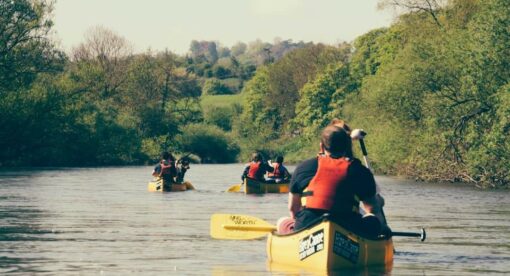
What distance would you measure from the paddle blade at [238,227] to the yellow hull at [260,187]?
2164cm

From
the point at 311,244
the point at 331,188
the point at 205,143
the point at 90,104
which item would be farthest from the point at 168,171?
the point at 205,143

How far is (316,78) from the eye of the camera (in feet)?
361

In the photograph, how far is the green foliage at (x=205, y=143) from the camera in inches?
4011

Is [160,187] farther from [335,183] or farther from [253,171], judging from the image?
[335,183]

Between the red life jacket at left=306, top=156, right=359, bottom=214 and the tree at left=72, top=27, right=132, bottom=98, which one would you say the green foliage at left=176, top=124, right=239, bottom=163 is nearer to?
the tree at left=72, top=27, right=132, bottom=98

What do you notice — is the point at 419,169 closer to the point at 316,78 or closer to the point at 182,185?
the point at 182,185

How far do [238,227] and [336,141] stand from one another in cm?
439

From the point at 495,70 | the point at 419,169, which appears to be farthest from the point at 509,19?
the point at 419,169

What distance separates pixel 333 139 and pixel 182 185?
28171mm

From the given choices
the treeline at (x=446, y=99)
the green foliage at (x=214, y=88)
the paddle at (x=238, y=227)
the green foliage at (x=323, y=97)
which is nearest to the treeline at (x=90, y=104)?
the green foliage at (x=323, y=97)

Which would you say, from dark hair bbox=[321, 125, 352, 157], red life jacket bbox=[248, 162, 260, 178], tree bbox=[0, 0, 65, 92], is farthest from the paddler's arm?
tree bbox=[0, 0, 65, 92]

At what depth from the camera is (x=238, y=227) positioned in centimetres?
1836

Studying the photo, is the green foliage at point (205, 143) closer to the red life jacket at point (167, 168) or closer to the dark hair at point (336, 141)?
the red life jacket at point (167, 168)

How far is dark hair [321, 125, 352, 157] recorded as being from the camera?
14.4m
